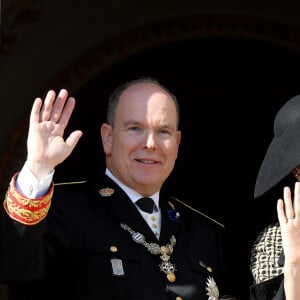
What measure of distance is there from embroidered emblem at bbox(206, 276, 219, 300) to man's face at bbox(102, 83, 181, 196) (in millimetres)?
253

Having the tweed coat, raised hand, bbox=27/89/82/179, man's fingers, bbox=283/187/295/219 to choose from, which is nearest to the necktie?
the tweed coat

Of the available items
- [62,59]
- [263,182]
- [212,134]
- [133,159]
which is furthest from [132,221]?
[212,134]

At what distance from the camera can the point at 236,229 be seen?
4.27m

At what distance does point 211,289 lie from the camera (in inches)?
110

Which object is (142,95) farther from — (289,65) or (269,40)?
(289,65)

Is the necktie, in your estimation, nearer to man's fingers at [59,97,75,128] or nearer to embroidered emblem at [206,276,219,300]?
embroidered emblem at [206,276,219,300]

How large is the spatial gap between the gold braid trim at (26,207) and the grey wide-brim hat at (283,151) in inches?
19.2

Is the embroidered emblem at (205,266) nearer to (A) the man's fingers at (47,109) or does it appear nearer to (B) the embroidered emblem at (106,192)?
(B) the embroidered emblem at (106,192)

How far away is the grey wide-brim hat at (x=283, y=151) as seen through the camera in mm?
2576

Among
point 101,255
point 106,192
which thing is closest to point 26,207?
point 101,255

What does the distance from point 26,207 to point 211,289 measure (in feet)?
1.82

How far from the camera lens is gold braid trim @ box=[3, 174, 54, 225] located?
8.05ft

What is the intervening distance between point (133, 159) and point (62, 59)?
0.98 metres

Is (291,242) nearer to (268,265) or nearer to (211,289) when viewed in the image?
(268,265)
